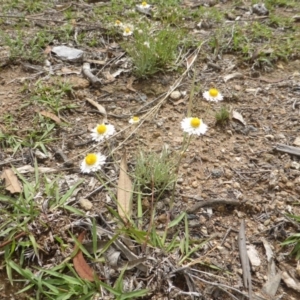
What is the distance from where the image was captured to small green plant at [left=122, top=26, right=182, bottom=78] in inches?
96.1

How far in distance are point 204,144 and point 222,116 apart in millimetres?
230

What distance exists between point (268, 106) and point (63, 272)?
5.23 ft

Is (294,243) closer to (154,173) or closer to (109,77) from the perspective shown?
(154,173)

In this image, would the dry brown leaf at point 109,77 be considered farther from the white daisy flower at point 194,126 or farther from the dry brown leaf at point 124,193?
the white daisy flower at point 194,126

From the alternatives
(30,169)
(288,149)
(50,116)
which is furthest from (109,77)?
(288,149)

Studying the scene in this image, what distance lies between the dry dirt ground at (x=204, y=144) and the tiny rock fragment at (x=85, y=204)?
20 millimetres

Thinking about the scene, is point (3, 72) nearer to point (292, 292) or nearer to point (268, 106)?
point (268, 106)

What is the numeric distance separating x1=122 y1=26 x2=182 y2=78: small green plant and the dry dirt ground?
64mm

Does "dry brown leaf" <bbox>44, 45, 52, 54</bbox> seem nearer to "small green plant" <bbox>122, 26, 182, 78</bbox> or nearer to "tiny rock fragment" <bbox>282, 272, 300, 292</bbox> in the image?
"small green plant" <bbox>122, 26, 182, 78</bbox>

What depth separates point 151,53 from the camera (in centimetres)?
243

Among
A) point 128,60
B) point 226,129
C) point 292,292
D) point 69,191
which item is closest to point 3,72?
point 128,60

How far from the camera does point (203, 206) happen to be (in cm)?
167

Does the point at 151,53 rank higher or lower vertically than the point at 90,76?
higher

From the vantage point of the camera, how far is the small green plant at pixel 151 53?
96.1 inches
